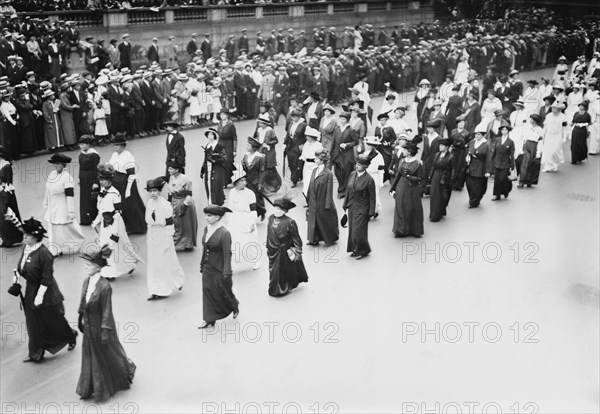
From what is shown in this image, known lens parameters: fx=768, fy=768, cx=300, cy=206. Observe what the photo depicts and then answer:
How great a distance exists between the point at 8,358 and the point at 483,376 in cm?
548

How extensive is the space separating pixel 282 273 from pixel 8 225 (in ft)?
15.3

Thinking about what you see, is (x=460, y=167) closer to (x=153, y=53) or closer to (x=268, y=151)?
Result: (x=268, y=151)

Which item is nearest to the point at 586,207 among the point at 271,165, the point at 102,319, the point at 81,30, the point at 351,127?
the point at 351,127

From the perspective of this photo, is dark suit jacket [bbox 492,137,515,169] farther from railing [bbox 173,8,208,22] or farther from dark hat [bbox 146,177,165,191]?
railing [bbox 173,8,208,22]

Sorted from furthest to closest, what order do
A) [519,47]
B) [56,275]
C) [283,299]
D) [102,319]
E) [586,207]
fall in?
1. [519,47]
2. [586,207]
3. [56,275]
4. [283,299]
5. [102,319]

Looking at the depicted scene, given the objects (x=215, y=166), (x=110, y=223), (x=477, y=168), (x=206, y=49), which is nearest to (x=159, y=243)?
(x=110, y=223)

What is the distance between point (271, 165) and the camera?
15.1 m

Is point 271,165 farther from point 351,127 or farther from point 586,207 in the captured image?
point 586,207

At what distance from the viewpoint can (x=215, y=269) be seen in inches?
370

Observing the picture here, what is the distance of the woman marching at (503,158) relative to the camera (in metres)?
14.9

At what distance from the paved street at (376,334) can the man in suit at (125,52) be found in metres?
11.2

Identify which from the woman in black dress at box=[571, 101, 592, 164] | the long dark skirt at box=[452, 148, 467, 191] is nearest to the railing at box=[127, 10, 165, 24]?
the long dark skirt at box=[452, 148, 467, 191]

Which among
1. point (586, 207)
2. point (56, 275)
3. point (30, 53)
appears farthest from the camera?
point (30, 53)

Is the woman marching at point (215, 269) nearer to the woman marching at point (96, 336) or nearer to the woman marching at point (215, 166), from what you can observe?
the woman marching at point (96, 336)
